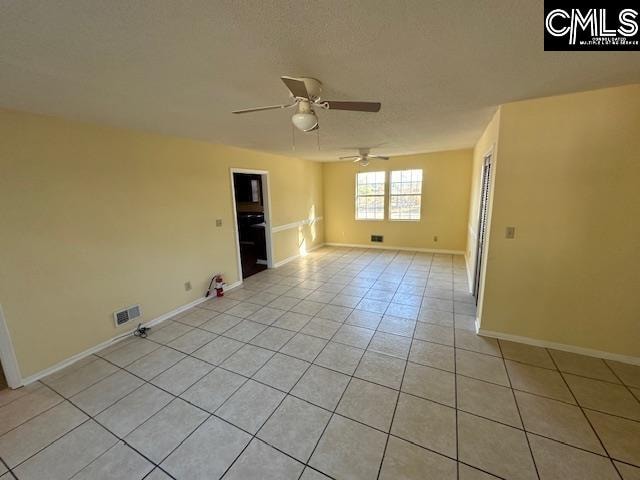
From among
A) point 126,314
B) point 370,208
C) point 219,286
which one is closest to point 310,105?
point 126,314

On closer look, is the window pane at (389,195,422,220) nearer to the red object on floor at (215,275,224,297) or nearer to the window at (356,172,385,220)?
the window at (356,172,385,220)

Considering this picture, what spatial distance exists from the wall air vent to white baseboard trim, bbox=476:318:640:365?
3966 mm

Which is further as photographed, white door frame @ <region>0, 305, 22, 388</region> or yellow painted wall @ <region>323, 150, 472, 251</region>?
yellow painted wall @ <region>323, 150, 472, 251</region>

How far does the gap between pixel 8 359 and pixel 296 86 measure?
3250mm

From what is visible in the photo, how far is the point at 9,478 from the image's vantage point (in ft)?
4.85

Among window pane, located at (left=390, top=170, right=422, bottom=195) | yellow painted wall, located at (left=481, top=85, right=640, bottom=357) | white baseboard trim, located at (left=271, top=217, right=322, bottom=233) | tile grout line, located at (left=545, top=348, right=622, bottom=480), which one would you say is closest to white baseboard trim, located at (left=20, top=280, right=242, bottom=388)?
white baseboard trim, located at (left=271, top=217, right=322, bottom=233)

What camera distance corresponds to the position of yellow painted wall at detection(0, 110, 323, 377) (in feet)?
7.09

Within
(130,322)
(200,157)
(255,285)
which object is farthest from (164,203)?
(255,285)

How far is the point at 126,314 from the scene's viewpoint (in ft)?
9.59

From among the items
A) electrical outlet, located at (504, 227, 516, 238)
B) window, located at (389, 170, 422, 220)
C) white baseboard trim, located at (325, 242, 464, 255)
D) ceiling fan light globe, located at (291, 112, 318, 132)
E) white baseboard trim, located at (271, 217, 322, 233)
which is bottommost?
white baseboard trim, located at (325, 242, 464, 255)

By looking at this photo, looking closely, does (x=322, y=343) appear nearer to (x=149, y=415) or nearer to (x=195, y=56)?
(x=149, y=415)

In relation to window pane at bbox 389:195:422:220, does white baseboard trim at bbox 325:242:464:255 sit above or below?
below

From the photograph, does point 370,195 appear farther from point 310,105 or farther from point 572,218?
point 310,105

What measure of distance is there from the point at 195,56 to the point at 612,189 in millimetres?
3331
